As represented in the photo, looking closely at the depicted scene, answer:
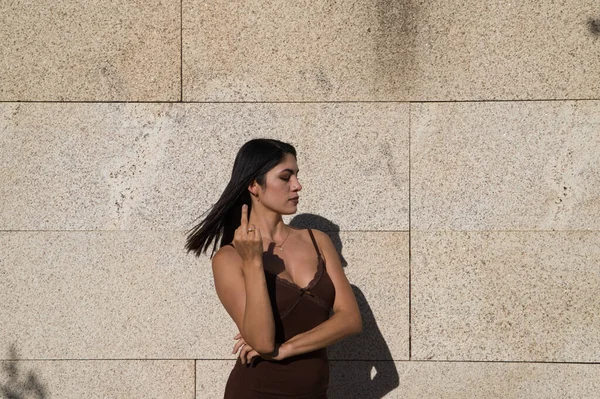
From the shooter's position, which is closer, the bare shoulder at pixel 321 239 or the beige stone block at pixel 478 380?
the bare shoulder at pixel 321 239

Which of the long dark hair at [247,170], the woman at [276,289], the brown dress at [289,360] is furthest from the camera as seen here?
the long dark hair at [247,170]

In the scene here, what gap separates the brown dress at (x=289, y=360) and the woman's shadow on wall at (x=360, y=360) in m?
1.21

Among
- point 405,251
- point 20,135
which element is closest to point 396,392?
point 405,251

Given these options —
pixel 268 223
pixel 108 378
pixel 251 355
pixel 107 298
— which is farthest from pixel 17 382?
pixel 268 223

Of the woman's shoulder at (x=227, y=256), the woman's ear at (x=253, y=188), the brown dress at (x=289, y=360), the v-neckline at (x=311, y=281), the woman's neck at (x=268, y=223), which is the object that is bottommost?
the brown dress at (x=289, y=360)

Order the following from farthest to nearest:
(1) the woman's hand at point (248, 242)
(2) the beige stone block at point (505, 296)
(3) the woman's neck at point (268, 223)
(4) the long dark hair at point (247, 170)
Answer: (2) the beige stone block at point (505, 296)
(3) the woman's neck at point (268, 223)
(4) the long dark hair at point (247, 170)
(1) the woman's hand at point (248, 242)

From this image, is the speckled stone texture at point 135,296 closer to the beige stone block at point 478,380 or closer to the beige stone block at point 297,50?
the beige stone block at point 478,380

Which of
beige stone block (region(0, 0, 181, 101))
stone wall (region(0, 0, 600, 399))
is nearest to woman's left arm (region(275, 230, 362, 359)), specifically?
stone wall (region(0, 0, 600, 399))

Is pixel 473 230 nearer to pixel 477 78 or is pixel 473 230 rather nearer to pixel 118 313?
pixel 477 78

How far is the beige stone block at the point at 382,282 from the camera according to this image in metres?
5.43

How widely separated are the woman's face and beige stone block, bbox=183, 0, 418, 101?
1.24 metres

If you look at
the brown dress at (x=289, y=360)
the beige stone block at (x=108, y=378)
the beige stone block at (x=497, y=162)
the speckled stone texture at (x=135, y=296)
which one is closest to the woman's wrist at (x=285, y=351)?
the brown dress at (x=289, y=360)

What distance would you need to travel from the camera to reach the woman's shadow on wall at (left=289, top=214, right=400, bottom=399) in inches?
214

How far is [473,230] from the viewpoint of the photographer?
5.44 m
